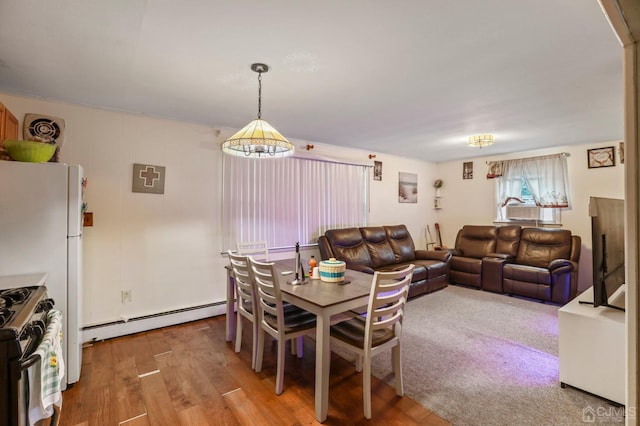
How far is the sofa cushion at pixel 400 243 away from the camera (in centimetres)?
473

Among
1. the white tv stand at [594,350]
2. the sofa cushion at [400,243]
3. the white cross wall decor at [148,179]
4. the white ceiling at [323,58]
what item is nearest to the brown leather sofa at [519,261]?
the sofa cushion at [400,243]

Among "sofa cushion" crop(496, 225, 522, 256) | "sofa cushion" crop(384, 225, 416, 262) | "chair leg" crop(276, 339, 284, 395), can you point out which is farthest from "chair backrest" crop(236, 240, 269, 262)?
"sofa cushion" crop(496, 225, 522, 256)

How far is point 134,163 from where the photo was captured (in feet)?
9.76

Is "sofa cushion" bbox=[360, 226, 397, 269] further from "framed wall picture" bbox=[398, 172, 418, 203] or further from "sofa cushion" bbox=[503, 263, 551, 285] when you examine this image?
"sofa cushion" bbox=[503, 263, 551, 285]

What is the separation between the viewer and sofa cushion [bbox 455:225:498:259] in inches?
196

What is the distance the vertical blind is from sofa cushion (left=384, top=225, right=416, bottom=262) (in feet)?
1.74

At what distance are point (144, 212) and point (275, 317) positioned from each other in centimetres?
193

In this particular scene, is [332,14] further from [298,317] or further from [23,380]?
[23,380]

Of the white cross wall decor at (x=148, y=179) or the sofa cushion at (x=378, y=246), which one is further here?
the sofa cushion at (x=378, y=246)

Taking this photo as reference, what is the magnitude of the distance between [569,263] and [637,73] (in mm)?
4076

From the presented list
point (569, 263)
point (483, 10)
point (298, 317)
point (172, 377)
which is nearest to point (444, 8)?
point (483, 10)

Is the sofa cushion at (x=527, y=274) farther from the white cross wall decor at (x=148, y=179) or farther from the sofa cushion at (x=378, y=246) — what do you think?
the white cross wall decor at (x=148, y=179)

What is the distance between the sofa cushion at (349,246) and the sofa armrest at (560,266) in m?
2.45

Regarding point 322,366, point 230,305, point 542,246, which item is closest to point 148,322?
point 230,305
